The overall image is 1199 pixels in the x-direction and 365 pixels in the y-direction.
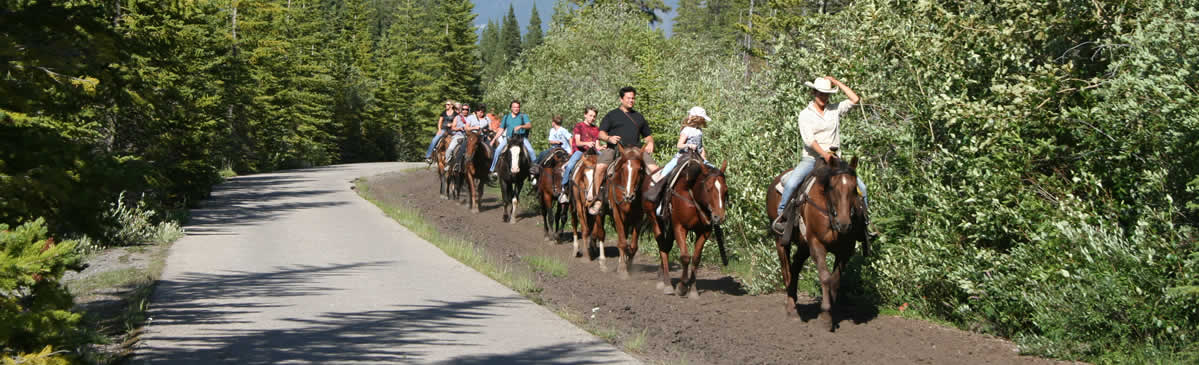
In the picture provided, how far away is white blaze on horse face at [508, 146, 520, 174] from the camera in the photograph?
22.4 meters

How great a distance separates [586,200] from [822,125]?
6.10m

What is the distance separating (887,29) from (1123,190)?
139 inches

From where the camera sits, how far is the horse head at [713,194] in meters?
12.2

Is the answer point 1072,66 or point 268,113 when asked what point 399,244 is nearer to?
point 1072,66

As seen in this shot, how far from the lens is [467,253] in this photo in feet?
51.9

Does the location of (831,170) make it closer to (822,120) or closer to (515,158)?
(822,120)

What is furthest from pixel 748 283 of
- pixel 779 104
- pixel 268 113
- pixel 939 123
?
pixel 268 113

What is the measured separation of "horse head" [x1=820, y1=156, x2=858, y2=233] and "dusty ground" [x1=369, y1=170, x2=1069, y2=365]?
4.04ft

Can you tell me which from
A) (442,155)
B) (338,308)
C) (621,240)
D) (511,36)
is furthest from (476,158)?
(511,36)

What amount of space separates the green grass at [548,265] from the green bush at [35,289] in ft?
30.8

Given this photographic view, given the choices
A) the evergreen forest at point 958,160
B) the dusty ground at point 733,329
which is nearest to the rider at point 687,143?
the evergreen forest at point 958,160

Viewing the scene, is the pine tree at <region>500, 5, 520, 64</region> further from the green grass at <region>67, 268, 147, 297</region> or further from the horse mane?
the horse mane

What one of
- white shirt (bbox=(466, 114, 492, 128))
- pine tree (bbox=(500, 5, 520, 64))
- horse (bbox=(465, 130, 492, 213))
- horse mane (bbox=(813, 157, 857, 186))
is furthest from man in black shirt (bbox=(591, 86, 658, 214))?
pine tree (bbox=(500, 5, 520, 64))

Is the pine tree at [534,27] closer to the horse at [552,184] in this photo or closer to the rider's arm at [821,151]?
the horse at [552,184]
